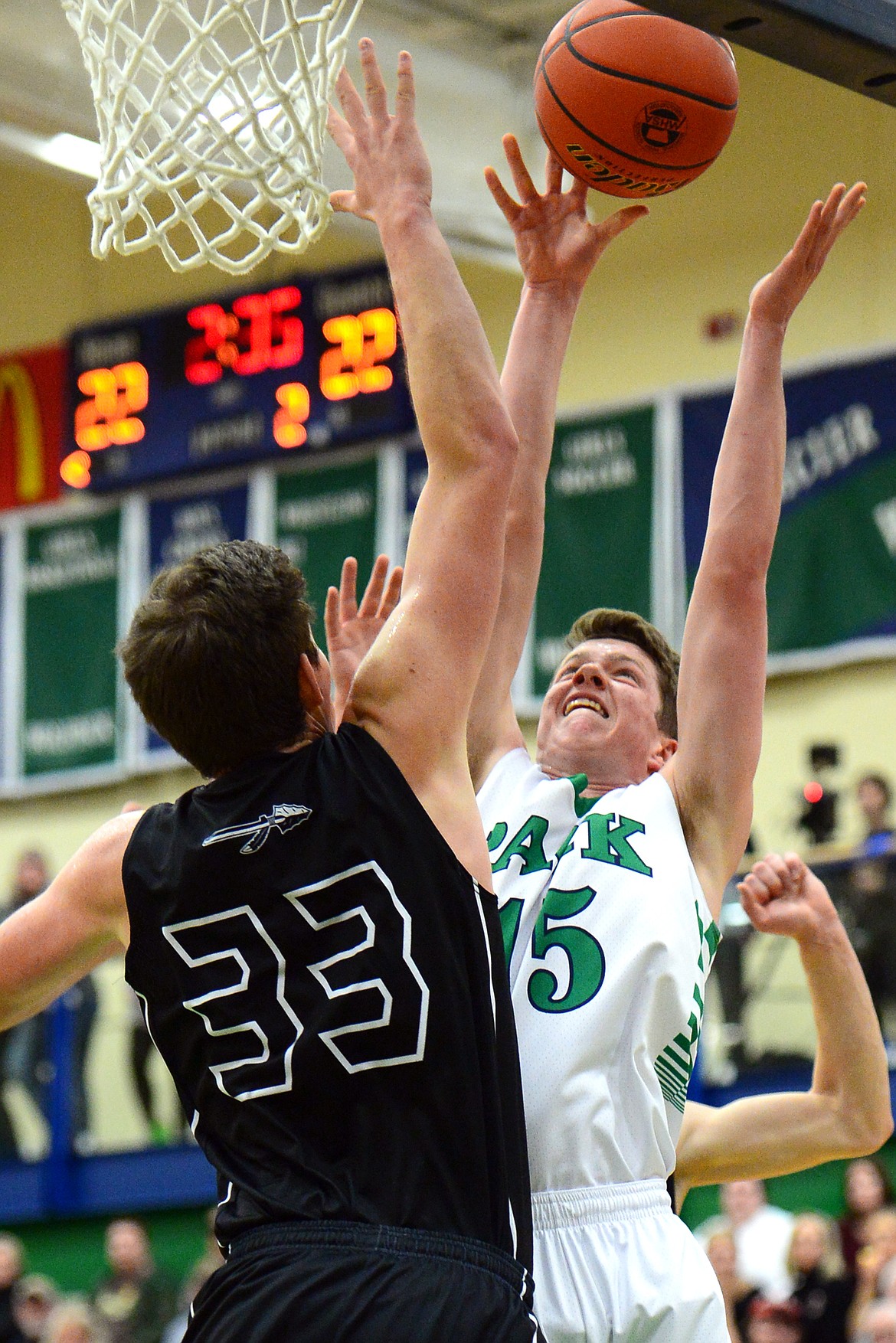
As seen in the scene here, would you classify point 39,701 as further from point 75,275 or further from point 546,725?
point 546,725

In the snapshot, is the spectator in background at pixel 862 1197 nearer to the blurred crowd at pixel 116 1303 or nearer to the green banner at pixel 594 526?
the blurred crowd at pixel 116 1303

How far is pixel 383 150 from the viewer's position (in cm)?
335

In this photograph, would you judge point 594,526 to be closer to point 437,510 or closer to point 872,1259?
point 872,1259

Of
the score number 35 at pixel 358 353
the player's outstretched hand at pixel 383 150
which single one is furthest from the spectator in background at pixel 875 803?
the player's outstretched hand at pixel 383 150

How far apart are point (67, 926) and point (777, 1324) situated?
6979 millimetres

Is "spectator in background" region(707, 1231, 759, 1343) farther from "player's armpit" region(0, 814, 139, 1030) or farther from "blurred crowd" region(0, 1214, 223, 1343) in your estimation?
"player's armpit" region(0, 814, 139, 1030)

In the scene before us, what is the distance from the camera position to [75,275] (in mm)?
16203

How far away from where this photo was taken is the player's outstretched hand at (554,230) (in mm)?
4082

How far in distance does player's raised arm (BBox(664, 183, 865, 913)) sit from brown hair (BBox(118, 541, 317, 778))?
3.40 feet

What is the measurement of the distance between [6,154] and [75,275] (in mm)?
2374

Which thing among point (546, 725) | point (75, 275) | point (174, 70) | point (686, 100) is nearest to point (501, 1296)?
point (546, 725)

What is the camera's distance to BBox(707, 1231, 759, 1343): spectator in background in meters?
9.54

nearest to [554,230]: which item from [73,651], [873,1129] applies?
[873,1129]

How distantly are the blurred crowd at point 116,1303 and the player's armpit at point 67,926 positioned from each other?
8610mm
